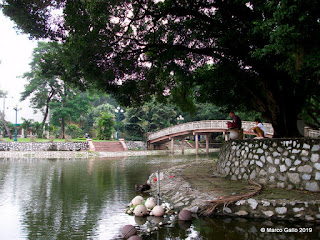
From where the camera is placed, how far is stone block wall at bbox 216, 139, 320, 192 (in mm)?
6879

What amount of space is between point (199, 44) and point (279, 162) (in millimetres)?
5362

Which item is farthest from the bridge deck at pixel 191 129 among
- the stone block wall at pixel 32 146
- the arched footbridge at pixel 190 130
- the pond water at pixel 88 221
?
the pond water at pixel 88 221

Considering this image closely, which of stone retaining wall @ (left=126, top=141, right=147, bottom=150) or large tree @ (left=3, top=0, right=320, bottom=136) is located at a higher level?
large tree @ (left=3, top=0, right=320, bottom=136)

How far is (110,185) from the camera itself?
10.5 metres

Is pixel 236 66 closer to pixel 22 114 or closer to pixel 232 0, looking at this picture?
pixel 232 0

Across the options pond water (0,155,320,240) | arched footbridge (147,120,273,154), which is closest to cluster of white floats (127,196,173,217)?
pond water (0,155,320,240)

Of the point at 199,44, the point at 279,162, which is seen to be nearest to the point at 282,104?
the point at 279,162

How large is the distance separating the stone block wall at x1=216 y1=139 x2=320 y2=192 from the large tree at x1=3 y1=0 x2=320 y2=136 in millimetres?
1382

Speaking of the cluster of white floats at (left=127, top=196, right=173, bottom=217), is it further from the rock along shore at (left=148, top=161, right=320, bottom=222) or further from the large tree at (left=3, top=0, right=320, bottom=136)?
the large tree at (left=3, top=0, right=320, bottom=136)

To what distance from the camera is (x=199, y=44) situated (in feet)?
35.5

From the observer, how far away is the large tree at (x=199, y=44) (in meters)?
6.80

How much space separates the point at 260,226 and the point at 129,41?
7361 mm

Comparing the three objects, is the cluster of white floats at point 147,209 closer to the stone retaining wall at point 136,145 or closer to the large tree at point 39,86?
the stone retaining wall at point 136,145

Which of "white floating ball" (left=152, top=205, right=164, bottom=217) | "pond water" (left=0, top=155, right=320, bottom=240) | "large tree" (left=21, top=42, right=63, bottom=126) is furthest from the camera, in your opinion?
"large tree" (left=21, top=42, right=63, bottom=126)
